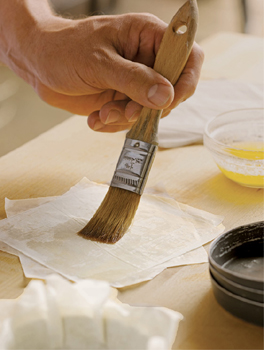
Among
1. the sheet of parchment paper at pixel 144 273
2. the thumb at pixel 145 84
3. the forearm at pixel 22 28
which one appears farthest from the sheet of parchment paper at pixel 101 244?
the forearm at pixel 22 28

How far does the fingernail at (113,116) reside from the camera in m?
1.29

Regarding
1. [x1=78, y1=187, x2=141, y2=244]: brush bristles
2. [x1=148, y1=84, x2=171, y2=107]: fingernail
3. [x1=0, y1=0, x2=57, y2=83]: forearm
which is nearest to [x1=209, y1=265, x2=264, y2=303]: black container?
[x1=78, y1=187, x2=141, y2=244]: brush bristles

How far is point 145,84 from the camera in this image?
99 cm

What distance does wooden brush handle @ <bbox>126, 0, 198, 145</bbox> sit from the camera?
95cm

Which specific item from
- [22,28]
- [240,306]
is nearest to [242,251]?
[240,306]

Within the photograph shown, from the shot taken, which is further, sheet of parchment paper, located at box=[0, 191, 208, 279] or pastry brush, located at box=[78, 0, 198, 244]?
pastry brush, located at box=[78, 0, 198, 244]

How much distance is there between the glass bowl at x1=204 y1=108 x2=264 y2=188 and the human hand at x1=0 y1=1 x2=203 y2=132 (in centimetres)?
14

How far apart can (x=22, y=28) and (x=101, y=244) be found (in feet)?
2.17

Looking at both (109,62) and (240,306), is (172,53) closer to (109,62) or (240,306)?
(109,62)

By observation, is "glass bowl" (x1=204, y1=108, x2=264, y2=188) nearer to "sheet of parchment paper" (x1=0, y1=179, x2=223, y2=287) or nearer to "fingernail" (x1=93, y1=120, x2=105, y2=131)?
"sheet of parchment paper" (x1=0, y1=179, x2=223, y2=287)

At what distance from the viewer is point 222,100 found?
1.54 metres

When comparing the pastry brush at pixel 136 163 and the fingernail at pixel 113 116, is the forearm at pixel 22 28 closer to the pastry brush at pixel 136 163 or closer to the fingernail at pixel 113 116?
the fingernail at pixel 113 116

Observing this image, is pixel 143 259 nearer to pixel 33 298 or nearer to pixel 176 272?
pixel 176 272

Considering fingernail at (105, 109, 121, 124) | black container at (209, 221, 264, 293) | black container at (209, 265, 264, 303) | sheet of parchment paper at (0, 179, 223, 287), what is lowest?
sheet of parchment paper at (0, 179, 223, 287)
